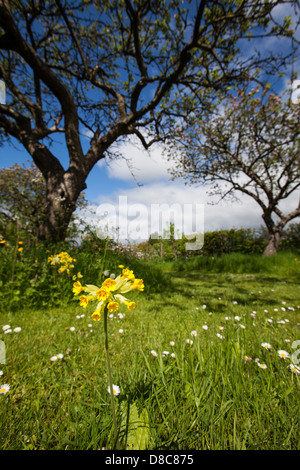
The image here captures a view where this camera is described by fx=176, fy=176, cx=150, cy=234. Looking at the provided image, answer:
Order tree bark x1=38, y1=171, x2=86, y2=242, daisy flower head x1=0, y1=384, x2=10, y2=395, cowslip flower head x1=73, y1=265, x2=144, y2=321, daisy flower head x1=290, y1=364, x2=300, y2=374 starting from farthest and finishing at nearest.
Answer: tree bark x1=38, y1=171, x2=86, y2=242, daisy flower head x1=290, y1=364, x2=300, y2=374, daisy flower head x1=0, y1=384, x2=10, y2=395, cowslip flower head x1=73, y1=265, x2=144, y2=321

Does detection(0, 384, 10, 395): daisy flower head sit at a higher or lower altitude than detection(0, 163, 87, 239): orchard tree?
lower

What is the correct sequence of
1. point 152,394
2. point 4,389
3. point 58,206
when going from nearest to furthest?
point 152,394, point 4,389, point 58,206

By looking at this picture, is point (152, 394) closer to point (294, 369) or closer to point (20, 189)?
point (294, 369)

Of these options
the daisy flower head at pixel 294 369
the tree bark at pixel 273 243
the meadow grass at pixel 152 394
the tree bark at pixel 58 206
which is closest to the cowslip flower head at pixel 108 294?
the meadow grass at pixel 152 394

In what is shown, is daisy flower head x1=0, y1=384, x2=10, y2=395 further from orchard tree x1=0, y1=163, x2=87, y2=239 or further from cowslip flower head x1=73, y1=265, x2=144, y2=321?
orchard tree x1=0, y1=163, x2=87, y2=239

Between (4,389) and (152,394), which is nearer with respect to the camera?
(152,394)

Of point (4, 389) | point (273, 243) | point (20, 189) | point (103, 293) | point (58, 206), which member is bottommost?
point (4, 389)

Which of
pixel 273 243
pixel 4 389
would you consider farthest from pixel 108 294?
pixel 273 243

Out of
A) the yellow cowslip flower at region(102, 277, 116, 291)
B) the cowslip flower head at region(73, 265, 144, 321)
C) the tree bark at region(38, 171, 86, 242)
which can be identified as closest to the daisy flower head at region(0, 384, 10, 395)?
the cowslip flower head at region(73, 265, 144, 321)

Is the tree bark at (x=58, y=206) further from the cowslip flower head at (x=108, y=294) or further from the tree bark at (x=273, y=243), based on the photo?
the tree bark at (x=273, y=243)

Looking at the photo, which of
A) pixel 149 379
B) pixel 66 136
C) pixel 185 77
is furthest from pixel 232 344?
pixel 185 77

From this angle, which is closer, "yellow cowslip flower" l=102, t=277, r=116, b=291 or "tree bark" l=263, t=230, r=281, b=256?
"yellow cowslip flower" l=102, t=277, r=116, b=291
